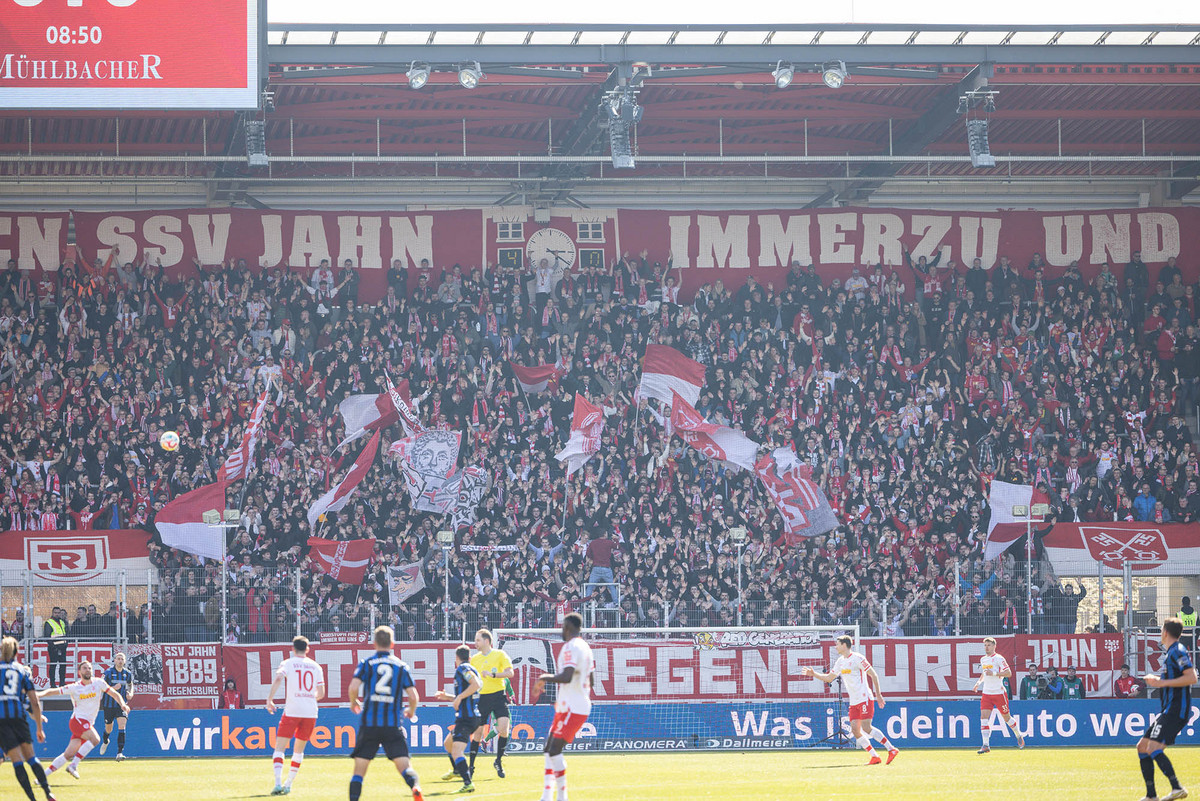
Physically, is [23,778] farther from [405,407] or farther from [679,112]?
[679,112]

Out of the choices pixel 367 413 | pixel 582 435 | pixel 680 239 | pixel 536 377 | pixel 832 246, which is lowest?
pixel 582 435

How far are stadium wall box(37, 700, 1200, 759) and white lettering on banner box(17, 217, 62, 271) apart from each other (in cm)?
1745

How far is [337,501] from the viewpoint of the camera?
33.3 metres

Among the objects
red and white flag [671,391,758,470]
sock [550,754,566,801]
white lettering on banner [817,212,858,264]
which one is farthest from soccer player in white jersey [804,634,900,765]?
white lettering on banner [817,212,858,264]

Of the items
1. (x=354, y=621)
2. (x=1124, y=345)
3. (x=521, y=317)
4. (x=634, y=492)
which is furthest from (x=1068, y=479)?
(x=354, y=621)

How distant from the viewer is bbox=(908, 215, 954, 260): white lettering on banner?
39.9 metres

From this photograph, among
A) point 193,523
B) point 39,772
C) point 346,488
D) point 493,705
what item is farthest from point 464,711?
point 346,488

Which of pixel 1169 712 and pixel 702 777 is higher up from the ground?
pixel 1169 712

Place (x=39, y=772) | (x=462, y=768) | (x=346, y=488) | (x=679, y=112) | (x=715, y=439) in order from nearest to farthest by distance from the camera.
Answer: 1. (x=39, y=772)
2. (x=462, y=768)
3. (x=346, y=488)
4. (x=715, y=439)
5. (x=679, y=112)

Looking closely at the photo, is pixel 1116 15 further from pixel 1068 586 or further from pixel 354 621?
pixel 354 621

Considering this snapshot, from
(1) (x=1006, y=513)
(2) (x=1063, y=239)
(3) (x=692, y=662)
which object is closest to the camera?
(3) (x=692, y=662)

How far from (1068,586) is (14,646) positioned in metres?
21.6

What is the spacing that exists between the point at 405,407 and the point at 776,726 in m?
13.6

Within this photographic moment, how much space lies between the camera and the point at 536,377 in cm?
3612
